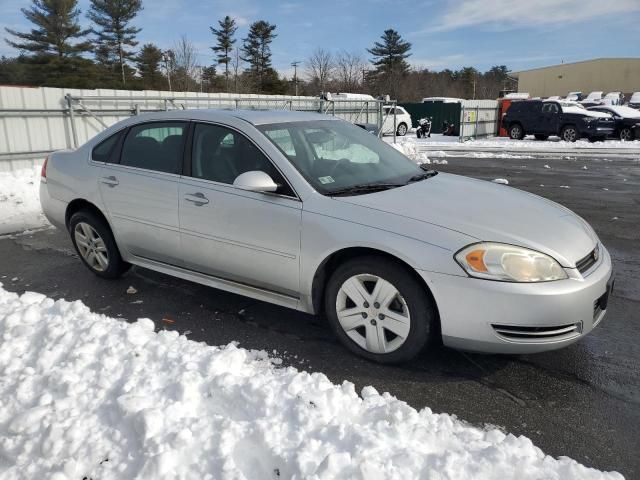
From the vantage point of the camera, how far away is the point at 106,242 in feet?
15.6

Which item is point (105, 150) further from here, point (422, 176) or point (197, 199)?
point (422, 176)

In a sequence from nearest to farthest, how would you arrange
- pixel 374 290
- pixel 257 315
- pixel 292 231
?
pixel 374 290, pixel 292 231, pixel 257 315

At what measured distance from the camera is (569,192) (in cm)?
997

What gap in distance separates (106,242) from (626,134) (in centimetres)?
2410

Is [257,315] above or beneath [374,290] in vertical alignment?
beneath

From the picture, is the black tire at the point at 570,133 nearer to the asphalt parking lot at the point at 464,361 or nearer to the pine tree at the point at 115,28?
the asphalt parking lot at the point at 464,361

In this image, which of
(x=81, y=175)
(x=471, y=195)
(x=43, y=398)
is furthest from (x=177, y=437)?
(x=81, y=175)

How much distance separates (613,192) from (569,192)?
2.70 feet

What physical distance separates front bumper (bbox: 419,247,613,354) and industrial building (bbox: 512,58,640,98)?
8185cm

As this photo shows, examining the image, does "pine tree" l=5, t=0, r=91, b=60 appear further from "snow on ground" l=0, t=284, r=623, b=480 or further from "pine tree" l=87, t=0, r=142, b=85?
"snow on ground" l=0, t=284, r=623, b=480

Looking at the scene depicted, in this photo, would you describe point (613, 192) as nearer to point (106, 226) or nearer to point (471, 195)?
point (471, 195)

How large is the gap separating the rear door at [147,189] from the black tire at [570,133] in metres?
22.0

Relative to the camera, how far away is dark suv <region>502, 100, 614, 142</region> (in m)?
22.2

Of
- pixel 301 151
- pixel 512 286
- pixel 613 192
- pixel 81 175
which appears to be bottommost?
pixel 613 192
